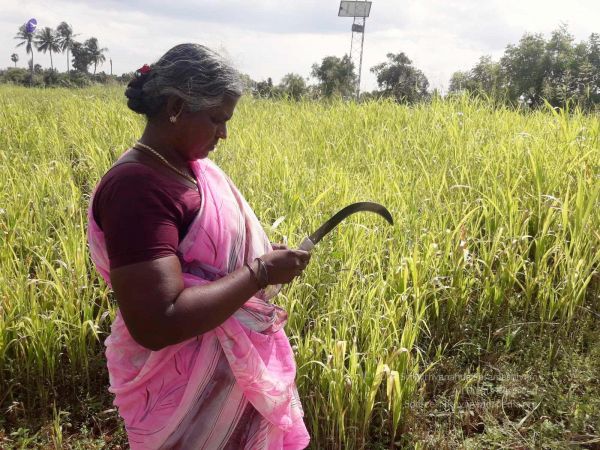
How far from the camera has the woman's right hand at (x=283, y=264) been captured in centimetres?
113

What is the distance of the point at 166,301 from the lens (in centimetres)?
101

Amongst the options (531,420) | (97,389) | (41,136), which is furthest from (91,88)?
(531,420)

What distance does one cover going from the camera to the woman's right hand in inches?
44.5

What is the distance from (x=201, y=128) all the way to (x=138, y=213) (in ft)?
0.80

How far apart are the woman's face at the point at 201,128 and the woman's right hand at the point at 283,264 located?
26 centimetres

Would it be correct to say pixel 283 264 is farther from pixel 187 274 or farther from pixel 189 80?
pixel 189 80

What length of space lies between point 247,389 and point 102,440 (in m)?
1.17

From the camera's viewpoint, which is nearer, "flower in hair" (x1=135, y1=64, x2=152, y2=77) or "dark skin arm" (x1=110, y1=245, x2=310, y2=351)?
"dark skin arm" (x1=110, y1=245, x2=310, y2=351)

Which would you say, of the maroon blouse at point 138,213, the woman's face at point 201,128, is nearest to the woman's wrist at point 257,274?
the maroon blouse at point 138,213

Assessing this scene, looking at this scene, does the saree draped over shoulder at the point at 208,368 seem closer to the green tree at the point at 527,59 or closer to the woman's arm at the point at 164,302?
the woman's arm at the point at 164,302

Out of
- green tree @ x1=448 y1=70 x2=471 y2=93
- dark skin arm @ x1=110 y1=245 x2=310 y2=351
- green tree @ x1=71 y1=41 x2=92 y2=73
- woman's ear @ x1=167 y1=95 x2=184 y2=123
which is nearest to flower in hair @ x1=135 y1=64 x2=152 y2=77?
woman's ear @ x1=167 y1=95 x2=184 y2=123

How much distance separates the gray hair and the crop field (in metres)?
0.99

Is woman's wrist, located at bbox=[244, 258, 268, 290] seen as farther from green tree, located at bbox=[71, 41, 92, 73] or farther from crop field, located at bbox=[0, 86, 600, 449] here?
green tree, located at bbox=[71, 41, 92, 73]

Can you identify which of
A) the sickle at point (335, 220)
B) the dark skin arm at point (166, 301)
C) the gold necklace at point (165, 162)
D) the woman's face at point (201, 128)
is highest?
the woman's face at point (201, 128)
